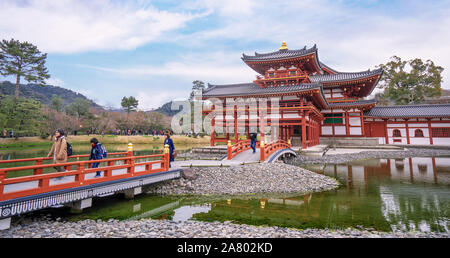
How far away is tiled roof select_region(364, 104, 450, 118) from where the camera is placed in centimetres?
2716

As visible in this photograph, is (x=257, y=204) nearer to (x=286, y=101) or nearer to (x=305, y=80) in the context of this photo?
(x=286, y=101)

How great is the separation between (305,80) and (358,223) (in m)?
19.8

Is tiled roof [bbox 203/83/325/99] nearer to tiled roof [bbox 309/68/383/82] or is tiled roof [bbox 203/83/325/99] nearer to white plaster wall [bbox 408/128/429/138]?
tiled roof [bbox 309/68/383/82]

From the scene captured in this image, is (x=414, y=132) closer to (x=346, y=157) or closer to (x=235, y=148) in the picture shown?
(x=346, y=157)

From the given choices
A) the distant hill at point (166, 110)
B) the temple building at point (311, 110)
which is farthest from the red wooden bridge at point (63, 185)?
the distant hill at point (166, 110)

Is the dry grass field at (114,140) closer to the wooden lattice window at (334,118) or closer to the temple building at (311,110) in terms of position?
the temple building at (311,110)

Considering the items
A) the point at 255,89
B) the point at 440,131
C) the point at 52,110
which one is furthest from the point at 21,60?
the point at 440,131

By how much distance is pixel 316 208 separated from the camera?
26.2 ft

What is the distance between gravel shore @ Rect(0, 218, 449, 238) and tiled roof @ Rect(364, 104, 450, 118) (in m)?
28.1

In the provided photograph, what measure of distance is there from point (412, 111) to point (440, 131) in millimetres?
3805

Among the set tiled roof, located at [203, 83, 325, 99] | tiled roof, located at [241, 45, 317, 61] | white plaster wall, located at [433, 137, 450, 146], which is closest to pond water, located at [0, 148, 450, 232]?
tiled roof, located at [203, 83, 325, 99]
